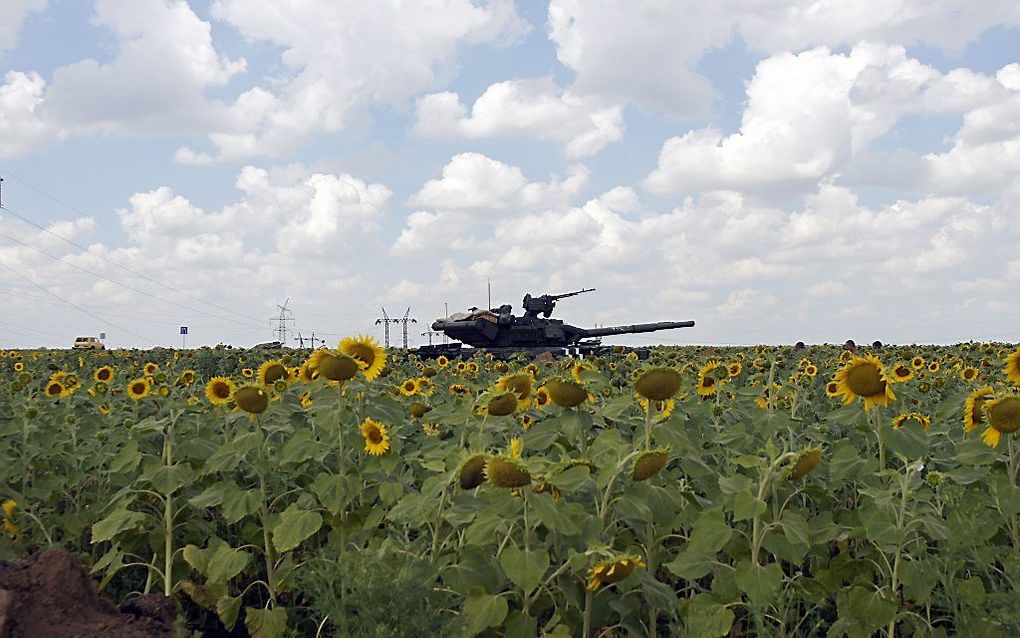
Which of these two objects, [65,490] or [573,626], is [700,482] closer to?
[573,626]

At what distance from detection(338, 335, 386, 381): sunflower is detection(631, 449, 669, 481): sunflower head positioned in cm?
166

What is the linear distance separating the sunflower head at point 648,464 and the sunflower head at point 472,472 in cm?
66

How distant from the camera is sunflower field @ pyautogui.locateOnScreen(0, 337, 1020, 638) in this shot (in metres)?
3.52

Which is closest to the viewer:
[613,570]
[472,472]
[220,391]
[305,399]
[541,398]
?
[613,570]

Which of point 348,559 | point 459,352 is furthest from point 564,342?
point 348,559

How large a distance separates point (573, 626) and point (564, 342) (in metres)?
29.4

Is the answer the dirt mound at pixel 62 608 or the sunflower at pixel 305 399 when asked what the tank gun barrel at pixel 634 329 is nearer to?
the sunflower at pixel 305 399

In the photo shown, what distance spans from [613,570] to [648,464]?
61 cm

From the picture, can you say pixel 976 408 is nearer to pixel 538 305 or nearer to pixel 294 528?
pixel 294 528

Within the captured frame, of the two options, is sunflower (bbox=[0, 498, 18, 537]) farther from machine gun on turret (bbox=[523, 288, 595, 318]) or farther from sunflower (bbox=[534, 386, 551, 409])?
machine gun on turret (bbox=[523, 288, 595, 318])

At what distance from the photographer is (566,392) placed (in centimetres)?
412

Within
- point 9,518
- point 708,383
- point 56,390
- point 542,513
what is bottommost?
point 9,518

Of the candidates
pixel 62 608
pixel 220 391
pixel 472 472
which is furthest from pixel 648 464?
pixel 220 391

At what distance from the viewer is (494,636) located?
144 inches
